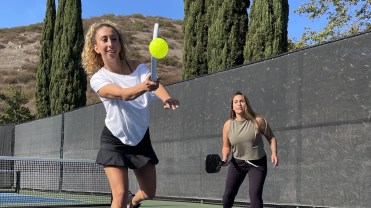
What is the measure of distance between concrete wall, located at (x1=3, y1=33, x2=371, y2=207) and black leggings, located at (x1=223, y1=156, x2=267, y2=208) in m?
A: 1.81

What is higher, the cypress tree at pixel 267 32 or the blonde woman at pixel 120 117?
the cypress tree at pixel 267 32

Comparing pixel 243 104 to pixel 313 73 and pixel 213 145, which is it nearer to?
pixel 313 73

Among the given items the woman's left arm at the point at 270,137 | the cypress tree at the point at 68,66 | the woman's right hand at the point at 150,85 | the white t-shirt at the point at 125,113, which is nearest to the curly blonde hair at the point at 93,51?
the white t-shirt at the point at 125,113

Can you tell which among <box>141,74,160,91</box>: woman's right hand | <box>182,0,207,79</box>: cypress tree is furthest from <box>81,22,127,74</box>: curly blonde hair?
<box>182,0,207,79</box>: cypress tree

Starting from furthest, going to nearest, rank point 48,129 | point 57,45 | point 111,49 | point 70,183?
1. point 57,45
2. point 48,129
3. point 70,183
4. point 111,49

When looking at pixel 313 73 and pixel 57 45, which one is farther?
pixel 57 45

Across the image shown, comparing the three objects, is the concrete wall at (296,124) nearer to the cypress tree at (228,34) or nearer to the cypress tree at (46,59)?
the cypress tree at (228,34)

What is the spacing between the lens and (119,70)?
401 centimetres

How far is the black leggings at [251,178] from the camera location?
5898mm

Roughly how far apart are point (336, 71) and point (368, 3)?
14200mm

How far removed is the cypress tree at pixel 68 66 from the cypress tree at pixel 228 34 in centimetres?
895

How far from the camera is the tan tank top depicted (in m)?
6.07

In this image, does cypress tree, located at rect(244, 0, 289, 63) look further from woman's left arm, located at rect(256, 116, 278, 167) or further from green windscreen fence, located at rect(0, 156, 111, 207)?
woman's left arm, located at rect(256, 116, 278, 167)

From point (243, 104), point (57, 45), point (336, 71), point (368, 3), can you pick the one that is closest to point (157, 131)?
point (336, 71)
